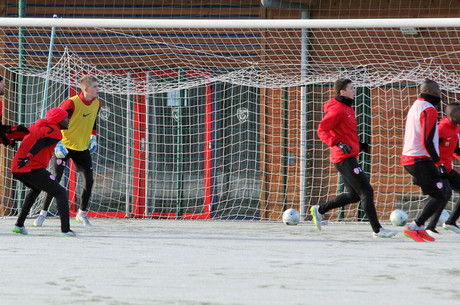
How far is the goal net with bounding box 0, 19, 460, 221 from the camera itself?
11.4 metres

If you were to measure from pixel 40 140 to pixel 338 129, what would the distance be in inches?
124

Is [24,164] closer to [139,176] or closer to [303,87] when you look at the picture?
[139,176]

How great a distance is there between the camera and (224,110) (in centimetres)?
1198

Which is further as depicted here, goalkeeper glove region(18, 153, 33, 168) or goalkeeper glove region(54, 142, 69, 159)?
goalkeeper glove region(54, 142, 69, 159)

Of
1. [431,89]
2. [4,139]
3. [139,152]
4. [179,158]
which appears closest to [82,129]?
[4,139]

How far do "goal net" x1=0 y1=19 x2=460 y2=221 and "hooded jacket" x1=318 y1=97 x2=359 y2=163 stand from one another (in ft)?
10.5

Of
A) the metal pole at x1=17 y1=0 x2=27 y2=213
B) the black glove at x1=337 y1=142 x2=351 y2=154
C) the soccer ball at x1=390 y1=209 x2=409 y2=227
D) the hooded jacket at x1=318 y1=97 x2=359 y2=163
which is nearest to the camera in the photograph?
the black glove at x1=337 y1=142 x2=351 y2=154

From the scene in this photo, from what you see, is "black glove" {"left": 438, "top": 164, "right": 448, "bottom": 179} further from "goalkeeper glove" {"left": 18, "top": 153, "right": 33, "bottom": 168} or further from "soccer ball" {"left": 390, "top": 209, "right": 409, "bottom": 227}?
"goalkeeper glove" {"left": 18, "top": 153, "right": 33, "bottom": 168}

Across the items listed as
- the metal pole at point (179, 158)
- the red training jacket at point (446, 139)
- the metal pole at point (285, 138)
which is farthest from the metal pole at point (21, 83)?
the red training jacket at point (446, 139)

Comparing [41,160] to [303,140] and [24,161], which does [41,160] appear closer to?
[24,161]

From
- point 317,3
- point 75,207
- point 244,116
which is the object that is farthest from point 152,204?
point 317,3

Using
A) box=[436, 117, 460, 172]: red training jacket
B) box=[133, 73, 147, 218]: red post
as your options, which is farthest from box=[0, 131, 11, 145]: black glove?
box=[436, 117, 460, 172]: red training jacket

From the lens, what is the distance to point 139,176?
1199cm

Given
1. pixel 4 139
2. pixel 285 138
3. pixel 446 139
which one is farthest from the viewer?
pixel 285 138
